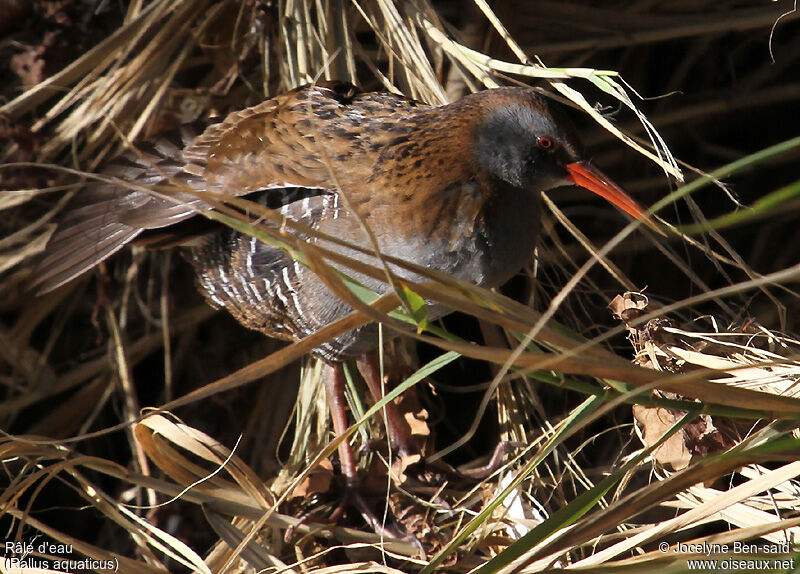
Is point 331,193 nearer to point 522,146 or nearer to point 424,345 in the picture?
point 522,146

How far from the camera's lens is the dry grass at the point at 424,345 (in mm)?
1137

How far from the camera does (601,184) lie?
1.55 meters

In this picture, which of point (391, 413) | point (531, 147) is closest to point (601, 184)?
point (531, 147)

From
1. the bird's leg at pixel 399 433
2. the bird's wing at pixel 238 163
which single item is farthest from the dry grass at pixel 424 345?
the bird's wing at pixel 238 163

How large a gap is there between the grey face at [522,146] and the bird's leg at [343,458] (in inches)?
20.9

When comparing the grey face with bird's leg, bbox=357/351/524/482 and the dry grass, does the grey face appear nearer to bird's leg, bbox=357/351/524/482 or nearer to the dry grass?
the dry grass

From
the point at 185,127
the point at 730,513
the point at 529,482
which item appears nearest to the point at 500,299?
the point at 730,513

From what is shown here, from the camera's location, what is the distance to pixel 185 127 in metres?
1.88

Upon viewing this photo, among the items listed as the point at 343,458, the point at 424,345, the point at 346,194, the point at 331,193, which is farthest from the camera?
the point at 424,345

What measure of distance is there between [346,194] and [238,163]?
1.01ft

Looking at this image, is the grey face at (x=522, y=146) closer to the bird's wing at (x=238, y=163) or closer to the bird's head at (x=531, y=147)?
the bird's head at (x=531, y=147)

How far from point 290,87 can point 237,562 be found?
1.01 metres

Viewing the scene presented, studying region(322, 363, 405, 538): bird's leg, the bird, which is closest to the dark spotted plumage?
the bird

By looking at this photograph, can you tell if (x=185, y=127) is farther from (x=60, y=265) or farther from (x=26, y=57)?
(x=26, y=57)
